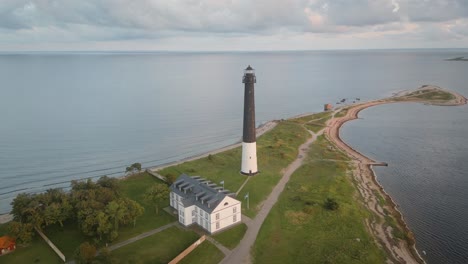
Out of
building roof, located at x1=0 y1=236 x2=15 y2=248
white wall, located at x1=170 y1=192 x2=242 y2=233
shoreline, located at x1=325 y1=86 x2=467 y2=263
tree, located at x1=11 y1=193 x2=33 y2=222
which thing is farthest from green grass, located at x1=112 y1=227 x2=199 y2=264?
shoreline, located at x1=325 y1=86 x2=467 y2=263

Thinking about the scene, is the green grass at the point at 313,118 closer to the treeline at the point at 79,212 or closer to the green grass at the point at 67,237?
the treeline at the point at 79,212

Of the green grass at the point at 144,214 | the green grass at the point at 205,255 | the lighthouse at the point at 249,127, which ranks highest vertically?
the lighthouse at the point at 249,127

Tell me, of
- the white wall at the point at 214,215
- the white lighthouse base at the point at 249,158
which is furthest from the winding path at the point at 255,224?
the white lighthouse base at the point at 249,158

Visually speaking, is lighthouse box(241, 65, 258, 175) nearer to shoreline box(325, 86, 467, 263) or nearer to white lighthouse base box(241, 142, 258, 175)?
white lighthouse base box(241, 142, 258, 175)

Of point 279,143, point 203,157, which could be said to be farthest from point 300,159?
point 203,157

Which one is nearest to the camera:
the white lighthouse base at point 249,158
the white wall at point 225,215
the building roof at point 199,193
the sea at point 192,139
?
the white wall at point 225,215

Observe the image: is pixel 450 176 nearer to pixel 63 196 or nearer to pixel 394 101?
pixel 63 196
